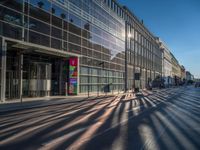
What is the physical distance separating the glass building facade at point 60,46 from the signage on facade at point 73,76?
0.14m

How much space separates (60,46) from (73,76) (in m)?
4.85

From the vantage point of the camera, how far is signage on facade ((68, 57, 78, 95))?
35.0 meters

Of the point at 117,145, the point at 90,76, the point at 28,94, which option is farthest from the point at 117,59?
the point at 117,145

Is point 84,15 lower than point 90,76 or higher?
higher

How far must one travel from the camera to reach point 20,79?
85.6 feet

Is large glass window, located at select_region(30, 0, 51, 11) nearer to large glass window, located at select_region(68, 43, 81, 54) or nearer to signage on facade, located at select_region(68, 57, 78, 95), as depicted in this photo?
large glass window, located at select_region(68, 43, 81, 54)

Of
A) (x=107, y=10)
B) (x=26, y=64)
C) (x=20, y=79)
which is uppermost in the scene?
(x=107, y=10)

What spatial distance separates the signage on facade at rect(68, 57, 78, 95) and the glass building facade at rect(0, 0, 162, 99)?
14cm

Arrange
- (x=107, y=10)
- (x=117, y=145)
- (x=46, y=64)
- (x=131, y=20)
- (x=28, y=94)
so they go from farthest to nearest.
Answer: (x=131, y=20) < (x=107, y=10) < (x=46, y=64) < (x=28, y=94) < (x=117, y=145)

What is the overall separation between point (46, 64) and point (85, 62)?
8424 mm

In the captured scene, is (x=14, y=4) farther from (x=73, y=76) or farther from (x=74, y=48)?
(x=73, y=76)

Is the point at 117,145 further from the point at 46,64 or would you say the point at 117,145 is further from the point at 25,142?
the point at 46,64

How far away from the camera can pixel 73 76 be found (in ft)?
115

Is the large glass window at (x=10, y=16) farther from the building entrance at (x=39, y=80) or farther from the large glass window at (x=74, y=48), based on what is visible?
the large glass window at (x=74, y=48)
